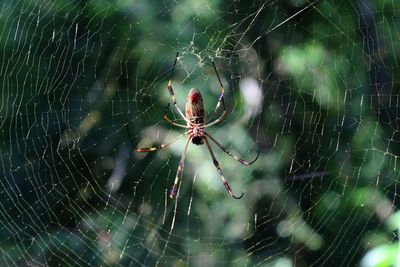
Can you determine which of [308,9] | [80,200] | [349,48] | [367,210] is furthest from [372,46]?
[80,200]

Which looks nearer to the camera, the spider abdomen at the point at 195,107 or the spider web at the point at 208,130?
the spider abdomen at the point at 195,107

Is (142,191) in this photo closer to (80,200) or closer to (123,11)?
(80,200)

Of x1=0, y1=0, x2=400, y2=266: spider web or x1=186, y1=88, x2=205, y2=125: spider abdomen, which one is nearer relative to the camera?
x1=186, y1=88, x2=205, y2=125: spider abdomen

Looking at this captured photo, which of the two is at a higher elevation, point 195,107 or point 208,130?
point 208,130

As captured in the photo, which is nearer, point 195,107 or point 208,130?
point 195,107
